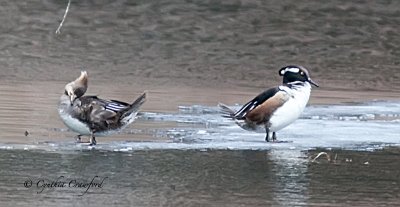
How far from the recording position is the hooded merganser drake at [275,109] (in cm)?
1144

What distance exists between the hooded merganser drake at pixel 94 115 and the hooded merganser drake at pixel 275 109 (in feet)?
3.41

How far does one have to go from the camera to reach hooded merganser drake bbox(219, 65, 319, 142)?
1144cm

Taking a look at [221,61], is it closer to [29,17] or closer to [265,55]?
[265,55]

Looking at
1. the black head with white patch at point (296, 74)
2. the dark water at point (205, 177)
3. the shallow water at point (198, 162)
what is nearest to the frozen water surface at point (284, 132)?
the shallow water at point (198, 162)

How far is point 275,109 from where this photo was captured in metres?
11.4

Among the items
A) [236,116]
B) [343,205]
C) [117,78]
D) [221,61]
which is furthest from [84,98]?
[221,61]

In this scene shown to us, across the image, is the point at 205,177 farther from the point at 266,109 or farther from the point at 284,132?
the point at 284,132

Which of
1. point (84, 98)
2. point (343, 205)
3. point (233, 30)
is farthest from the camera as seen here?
point (233, 30)

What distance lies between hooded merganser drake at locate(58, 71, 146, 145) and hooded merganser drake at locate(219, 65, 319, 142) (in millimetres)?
1038

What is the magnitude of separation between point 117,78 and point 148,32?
2318 millimetres

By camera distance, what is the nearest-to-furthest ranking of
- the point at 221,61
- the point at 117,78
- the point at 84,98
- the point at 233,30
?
the point at 84,98 → the point at 117,78 → the point at 221,61 → the point at 233,30

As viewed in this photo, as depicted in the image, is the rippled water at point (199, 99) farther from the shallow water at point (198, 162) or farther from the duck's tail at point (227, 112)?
the duck's tail at point (227, 112)

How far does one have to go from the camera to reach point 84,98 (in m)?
11.1

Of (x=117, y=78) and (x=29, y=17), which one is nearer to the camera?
(x=117, y=78)
